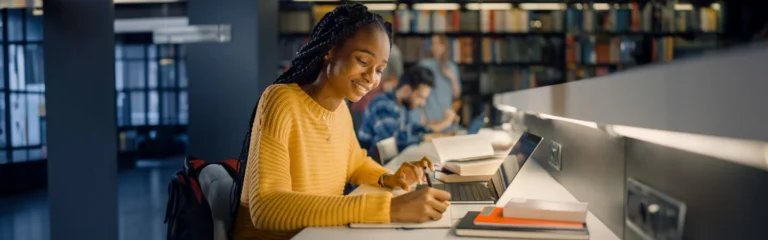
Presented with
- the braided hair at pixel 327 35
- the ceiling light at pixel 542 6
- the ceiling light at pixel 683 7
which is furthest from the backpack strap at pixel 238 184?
the ceiling light at pixel 683 7

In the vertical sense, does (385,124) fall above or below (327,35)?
below

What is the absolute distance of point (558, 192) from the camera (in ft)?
5.28

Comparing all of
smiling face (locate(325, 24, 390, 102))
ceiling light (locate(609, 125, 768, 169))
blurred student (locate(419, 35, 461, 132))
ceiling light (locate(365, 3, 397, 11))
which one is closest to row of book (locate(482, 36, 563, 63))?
ceiling light (locate(365, 3, 397, 11))

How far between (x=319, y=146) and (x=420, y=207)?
0.42 metres

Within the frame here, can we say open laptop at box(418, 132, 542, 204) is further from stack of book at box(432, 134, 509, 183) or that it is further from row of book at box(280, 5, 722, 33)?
row of book at box(280, 5, 722, 33)

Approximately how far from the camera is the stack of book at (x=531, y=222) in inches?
40.7

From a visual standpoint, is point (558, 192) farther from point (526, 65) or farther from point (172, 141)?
point (172, 141)

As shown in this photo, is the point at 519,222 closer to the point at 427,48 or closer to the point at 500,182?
the point at 500,182

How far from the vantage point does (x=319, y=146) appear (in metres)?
1.50

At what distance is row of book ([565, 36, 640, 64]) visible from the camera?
623 cm

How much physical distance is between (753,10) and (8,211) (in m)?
7.71

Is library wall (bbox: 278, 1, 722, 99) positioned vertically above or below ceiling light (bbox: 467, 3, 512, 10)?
below

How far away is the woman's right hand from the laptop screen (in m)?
0.33

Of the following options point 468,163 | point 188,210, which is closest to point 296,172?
point 188,210
